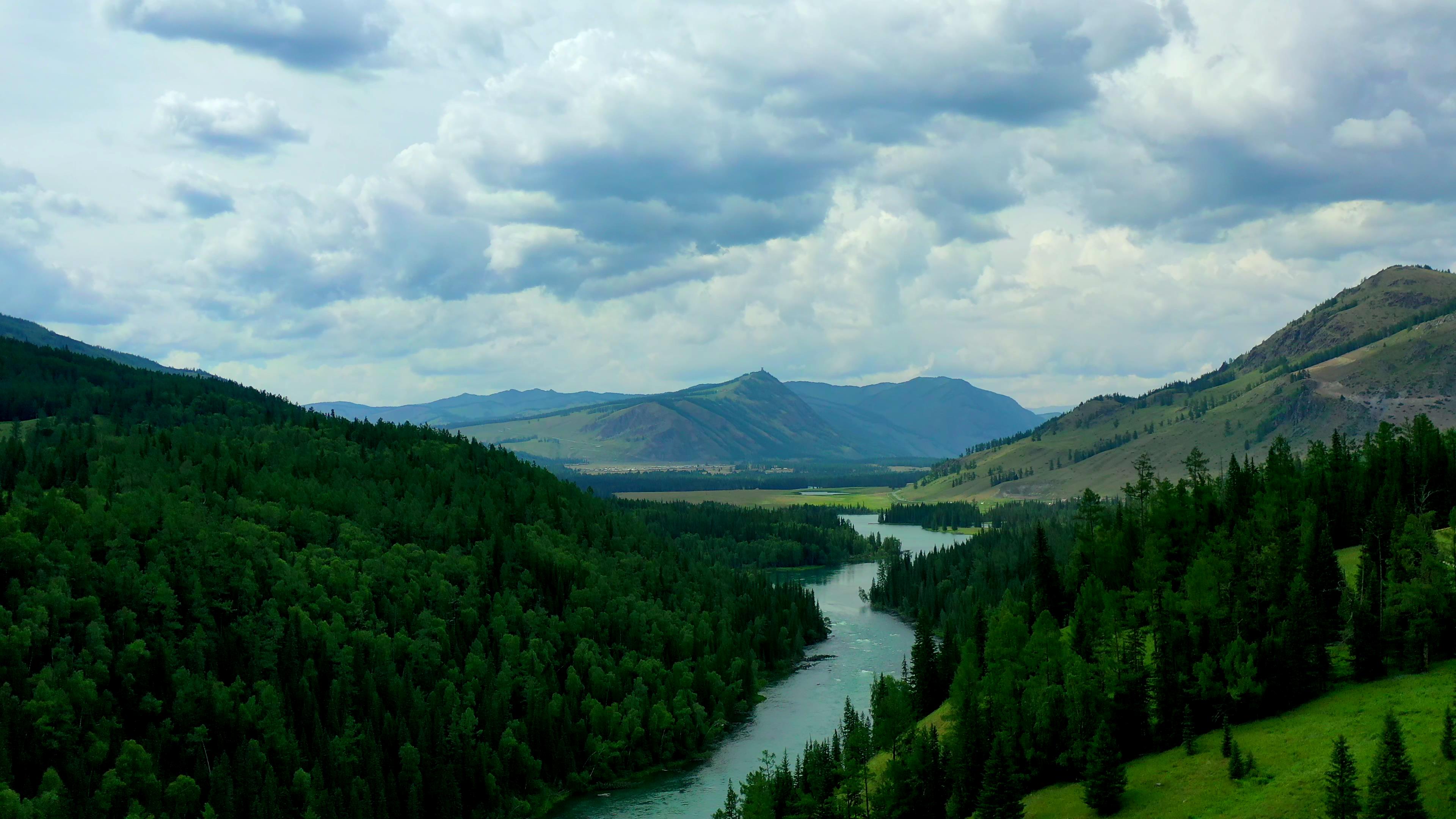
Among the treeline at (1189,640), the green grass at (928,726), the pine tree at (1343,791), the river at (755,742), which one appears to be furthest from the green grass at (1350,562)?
the river at (755,742)

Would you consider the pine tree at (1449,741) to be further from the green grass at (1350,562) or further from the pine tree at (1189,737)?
the green grass at (1350,562)

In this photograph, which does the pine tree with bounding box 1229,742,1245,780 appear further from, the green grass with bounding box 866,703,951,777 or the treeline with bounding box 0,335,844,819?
the treeline with bounding box 0,335,844,819

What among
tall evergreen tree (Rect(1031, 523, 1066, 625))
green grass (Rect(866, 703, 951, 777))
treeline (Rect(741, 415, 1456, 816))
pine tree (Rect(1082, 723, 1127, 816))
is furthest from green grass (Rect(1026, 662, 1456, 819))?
tall evergreen tree (Rect(1031, 523, 1066, 625))

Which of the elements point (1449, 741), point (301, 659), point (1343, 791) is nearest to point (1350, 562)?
point (1449, 741)

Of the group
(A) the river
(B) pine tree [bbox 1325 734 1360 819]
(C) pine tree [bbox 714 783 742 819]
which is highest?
(B) pine tree [bbox 1325 734 1360 819]

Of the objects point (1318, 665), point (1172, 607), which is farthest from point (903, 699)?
point (1318, 665)

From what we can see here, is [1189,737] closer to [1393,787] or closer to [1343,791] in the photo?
[1343,791]
